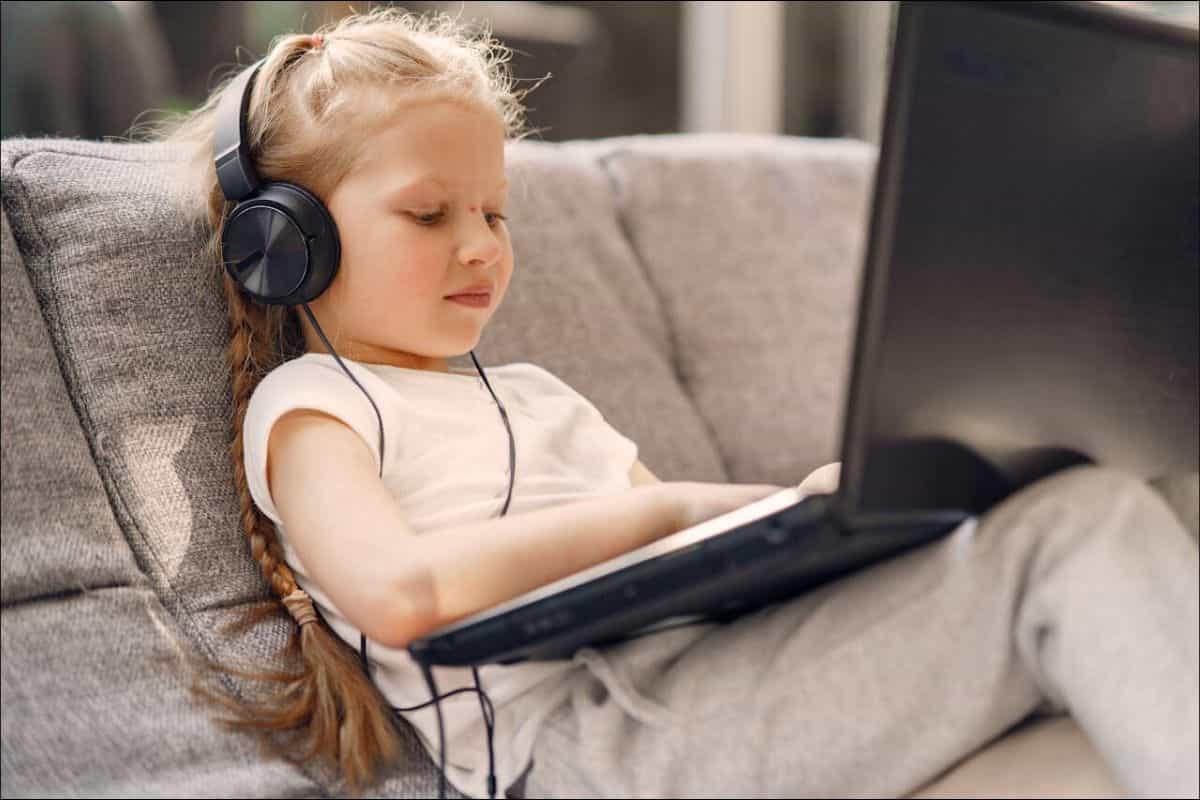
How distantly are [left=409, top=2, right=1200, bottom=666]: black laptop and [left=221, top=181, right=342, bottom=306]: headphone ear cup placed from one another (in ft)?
1.11

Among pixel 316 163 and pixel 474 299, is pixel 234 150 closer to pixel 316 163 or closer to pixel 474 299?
pixel 316 163

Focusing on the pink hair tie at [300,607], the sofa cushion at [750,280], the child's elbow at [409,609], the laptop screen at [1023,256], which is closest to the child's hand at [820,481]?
the laptop screen at [1023,256]

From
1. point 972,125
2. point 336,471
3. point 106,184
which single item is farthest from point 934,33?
point 106,184

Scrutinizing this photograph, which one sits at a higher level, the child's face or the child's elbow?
the child's face

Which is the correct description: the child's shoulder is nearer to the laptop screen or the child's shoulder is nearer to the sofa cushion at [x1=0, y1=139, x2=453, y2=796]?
the sofa cushion at [x1=0, y1=139, x2=453, y2=796]

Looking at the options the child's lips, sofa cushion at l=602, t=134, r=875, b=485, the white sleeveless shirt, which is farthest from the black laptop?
sofa cushion at l=602, t=134, r=875, b=485

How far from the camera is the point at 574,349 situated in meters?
1.37

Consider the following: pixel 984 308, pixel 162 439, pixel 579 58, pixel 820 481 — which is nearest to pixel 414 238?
pixel 162 439

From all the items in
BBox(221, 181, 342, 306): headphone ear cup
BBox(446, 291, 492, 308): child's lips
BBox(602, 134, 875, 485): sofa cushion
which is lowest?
BBox(602, 134, 875, 485): sofa cushion

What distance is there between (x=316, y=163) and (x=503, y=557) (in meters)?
0.39

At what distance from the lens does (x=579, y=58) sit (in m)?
1.94

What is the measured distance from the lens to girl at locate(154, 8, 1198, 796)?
2.27 ft

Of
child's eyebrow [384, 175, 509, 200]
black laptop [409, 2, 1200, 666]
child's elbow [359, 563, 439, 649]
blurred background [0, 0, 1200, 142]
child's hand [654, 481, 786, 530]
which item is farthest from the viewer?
blurred background [0, 0, 1200, 142]

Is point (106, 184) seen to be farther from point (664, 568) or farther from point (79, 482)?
point (664, 568)
